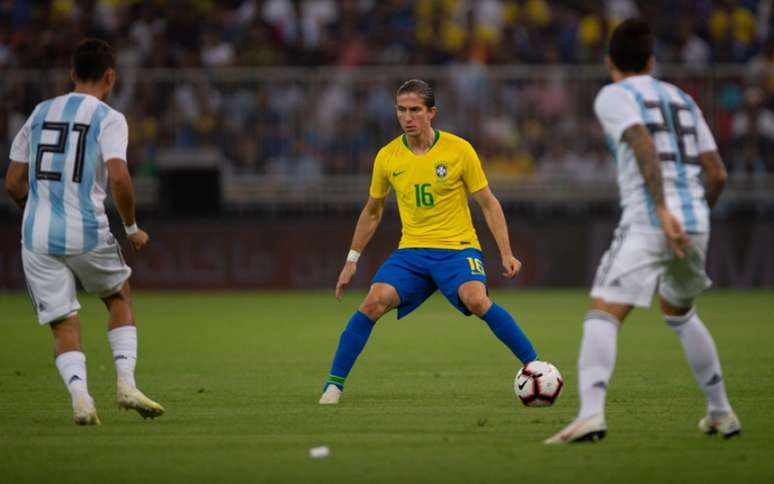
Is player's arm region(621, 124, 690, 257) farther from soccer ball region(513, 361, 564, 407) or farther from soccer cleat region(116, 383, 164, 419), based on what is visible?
soccer cleat region(116, 383, 164, 419)

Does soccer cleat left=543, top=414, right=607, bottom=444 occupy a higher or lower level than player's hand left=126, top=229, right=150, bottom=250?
lower

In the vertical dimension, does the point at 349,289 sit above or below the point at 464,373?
below

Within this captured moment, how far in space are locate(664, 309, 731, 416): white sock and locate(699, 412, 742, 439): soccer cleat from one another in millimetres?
36

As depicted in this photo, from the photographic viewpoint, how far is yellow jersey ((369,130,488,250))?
9.63 metres

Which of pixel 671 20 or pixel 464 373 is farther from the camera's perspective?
pixel 671 20

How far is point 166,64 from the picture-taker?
22.2 m

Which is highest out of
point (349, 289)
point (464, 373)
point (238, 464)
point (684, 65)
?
point (684, 65)

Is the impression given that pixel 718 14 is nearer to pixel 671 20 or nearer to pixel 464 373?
pixel 671 20

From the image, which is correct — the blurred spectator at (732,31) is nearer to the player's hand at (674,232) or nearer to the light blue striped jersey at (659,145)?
the light blue striped jersey at (659,145)

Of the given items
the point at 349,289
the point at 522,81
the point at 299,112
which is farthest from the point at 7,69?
the point at 522,81

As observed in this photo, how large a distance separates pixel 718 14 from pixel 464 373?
14020mm

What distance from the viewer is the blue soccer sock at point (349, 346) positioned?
9422mm

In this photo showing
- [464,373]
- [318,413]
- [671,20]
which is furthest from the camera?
[671,20]

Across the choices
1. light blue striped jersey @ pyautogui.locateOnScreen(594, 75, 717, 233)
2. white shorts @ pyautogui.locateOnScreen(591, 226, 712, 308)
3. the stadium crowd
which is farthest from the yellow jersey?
the stadium crowd
